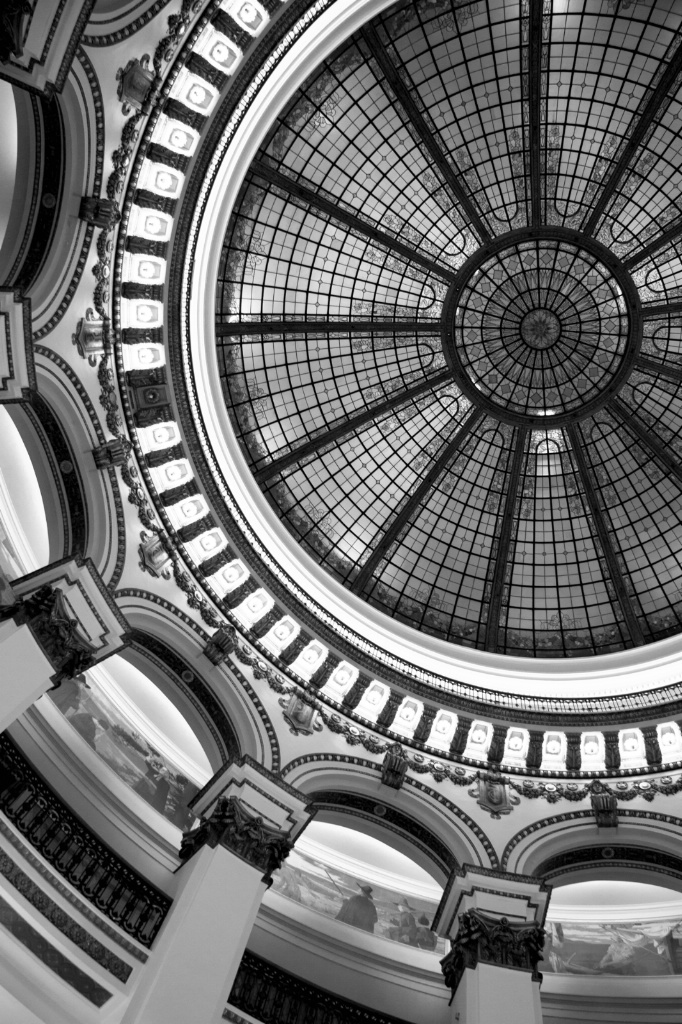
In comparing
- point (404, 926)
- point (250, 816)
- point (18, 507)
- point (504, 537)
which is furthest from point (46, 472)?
point (404, 926)

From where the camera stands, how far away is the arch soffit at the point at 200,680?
1559cm

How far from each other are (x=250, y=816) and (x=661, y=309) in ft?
53.2

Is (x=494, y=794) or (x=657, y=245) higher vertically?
(x=657, y=245)

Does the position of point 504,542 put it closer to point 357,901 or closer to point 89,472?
point 357,901

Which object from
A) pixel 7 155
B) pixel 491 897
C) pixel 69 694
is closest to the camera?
pixel 7 155

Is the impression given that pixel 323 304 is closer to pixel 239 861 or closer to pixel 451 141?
pixel 451 141

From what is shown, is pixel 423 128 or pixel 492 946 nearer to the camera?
pixel 492 946

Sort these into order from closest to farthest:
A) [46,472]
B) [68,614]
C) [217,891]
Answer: [217,891], [68,614], [46,472]

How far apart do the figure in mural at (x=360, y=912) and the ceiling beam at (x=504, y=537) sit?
23.6 feet

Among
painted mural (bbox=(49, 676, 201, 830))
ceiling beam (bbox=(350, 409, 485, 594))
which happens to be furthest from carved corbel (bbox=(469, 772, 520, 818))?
ceiling beam (bbox=(350, 409, 485, 594))

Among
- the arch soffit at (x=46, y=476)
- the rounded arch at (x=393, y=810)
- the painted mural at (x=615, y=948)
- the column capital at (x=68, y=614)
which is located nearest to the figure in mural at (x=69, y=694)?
the arch soffit at (x=46, y=476)

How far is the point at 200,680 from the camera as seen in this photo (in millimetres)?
16266

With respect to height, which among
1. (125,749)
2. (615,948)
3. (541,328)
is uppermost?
(541,328)

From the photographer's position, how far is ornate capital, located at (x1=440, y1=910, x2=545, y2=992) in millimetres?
13148
